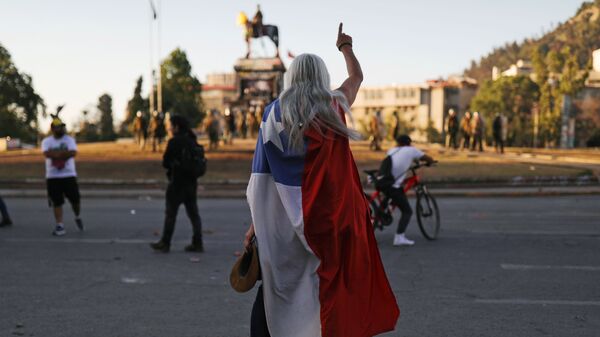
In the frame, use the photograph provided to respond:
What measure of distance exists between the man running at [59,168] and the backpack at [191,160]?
99.3 inches

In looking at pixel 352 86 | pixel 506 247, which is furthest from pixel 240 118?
pixel 352 86

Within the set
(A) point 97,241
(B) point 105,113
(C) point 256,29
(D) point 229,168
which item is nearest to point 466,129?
(D) point 229,168

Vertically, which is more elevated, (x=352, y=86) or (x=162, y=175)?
(x=352, y=86)

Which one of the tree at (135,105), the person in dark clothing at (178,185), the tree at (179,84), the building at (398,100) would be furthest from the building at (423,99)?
the person in dark clothing at (178,185)

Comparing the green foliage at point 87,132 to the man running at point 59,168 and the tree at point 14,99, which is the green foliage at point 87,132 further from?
the man running at point 59,168

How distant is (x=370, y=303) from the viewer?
137 inches

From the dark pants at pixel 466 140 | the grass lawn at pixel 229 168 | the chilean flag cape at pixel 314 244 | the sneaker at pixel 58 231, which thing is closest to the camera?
the chilean flag cape at pixel 314 244

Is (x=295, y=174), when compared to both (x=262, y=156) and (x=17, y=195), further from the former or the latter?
(x=17, y=195)

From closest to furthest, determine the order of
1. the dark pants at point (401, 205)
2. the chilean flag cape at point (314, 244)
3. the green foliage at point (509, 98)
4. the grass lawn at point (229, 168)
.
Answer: the chilean flag cape at point (314, 244), the dark pants at point (401, 205), the grass lawn at point (229, 168), the green foliage at point (509, 98)

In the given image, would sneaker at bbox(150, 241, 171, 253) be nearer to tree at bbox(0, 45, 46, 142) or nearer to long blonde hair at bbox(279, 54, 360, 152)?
long blonde hair at bbox(279, 54, 360, 152)

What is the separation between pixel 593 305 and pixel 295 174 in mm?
3978

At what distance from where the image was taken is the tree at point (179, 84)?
266 feet

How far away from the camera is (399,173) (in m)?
10.0

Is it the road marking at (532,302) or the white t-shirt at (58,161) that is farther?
the white t-shirt at (58,161)
